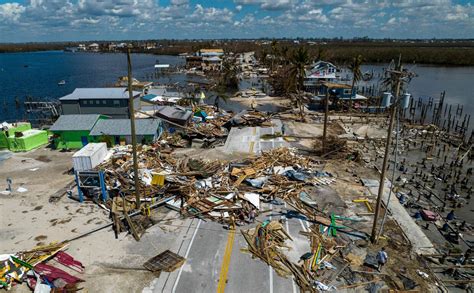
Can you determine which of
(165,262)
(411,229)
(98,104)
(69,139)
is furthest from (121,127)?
(411,229)

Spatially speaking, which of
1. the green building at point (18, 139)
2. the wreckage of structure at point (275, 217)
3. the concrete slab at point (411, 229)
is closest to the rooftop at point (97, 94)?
the green building at point (18, 139)

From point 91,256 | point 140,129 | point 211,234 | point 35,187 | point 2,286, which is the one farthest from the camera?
point 140,129

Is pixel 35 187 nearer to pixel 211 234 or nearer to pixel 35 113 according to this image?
pixel 211 234

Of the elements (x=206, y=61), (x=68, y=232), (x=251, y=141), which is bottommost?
(x=68, y=232)

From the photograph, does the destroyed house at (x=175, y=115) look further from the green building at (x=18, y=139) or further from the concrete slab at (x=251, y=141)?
the green building at (x=18, y=139)

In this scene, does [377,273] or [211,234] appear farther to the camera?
[211,234]

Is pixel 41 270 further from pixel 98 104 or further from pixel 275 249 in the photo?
pixel 98 104

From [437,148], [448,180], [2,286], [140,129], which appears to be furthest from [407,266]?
[140,129]
